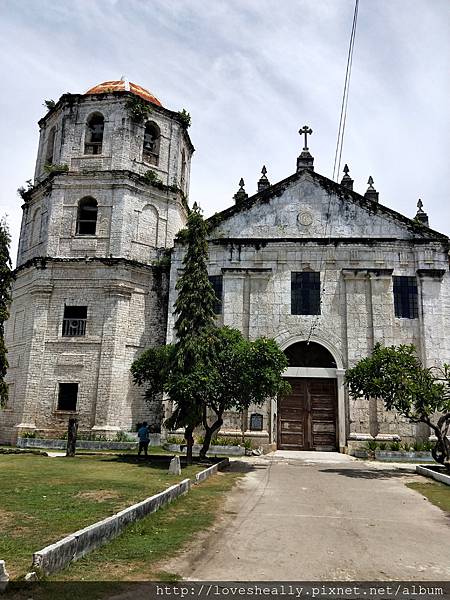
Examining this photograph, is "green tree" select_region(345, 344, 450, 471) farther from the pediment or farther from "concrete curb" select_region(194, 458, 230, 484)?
the pediment

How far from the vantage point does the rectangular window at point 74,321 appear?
23.9 metres

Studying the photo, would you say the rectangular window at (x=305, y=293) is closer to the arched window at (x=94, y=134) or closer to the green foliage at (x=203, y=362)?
the green foliage at (x=203, y=362)

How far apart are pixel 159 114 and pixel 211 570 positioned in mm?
24255

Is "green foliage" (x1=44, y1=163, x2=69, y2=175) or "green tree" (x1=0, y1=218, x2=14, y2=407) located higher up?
"green foliage" (x1=44, y1=163, x2=69, y2=175)

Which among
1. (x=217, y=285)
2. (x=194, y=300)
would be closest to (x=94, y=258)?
(x=217, y=285)

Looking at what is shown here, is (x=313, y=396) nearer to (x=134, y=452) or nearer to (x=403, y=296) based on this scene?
(x=403, y=296)

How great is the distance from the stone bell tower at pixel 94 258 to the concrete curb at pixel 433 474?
11.7m

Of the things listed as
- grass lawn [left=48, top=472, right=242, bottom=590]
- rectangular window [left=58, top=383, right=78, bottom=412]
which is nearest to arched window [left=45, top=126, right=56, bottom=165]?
rectangular window [left=58, top=383, right=78, bottom=412]

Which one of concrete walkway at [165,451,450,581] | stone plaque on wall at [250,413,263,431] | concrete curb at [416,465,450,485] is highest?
stone plaque on wall at [250,413,263,431]

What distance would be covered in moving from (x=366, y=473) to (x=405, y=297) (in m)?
9.50

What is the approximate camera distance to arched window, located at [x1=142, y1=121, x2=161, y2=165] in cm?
2670

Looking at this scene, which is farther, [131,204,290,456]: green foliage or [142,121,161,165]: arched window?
[142,121,161,165]: arched window

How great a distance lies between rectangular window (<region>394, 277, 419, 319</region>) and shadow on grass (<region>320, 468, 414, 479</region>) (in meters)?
8.08

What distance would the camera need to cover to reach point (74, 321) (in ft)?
79.0
